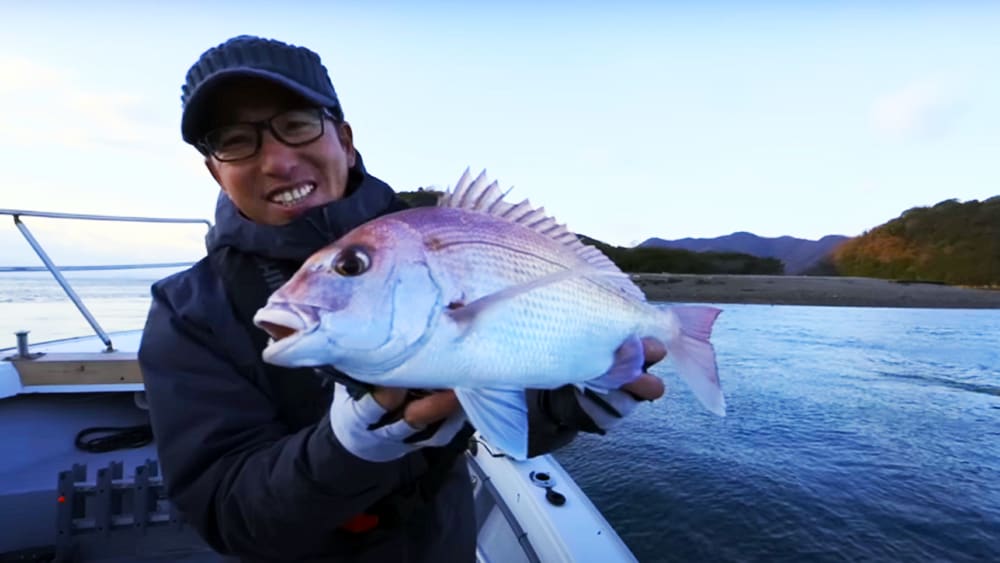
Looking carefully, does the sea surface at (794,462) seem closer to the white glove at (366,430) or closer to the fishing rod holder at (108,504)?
the fishing rod holder at (108,504)

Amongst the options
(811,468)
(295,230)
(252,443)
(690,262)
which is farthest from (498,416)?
(690,262)

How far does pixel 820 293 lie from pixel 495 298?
3817 centimetres

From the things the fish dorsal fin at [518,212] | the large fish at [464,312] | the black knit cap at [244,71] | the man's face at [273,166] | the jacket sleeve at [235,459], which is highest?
the black knit cap at [244,71]

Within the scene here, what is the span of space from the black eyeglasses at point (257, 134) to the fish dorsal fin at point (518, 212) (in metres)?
0.53

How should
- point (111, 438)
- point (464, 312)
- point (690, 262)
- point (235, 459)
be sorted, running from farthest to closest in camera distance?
point (690, 262), point (111, 438), point (235, 459), point (464, 312)

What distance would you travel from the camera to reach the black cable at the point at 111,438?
12.3 feet

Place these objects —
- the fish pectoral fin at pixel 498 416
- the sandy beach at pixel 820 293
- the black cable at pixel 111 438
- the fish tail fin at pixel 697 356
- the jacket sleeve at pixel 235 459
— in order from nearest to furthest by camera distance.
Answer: the fish pectoral fin at pixel 498 416 < the jacket sleeve at pixel 235 459 < the fish tail fin at pixel 697 356 < the black cable at pixel 111 438 < the sandy beach at pixel 820 293

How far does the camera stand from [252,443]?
1.43 metres

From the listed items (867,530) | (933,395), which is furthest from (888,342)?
(867,530)

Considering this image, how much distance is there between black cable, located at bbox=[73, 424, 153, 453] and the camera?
3742mm

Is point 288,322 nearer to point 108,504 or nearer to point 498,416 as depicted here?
point 498,416

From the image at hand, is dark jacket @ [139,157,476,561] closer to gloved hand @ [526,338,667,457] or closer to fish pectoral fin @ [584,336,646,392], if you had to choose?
gloved hand @ [526,338,667,457]

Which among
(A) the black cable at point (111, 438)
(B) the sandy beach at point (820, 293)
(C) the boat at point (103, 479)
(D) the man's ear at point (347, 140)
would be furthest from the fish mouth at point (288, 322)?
(B) the sandy beach at point (820, 293)

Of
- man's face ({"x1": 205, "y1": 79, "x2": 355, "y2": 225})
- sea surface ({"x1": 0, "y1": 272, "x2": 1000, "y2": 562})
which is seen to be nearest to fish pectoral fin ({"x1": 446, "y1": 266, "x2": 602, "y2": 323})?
man's face ({"x1": 205, "y1": 79, "x2": 355, "y2": 225})
